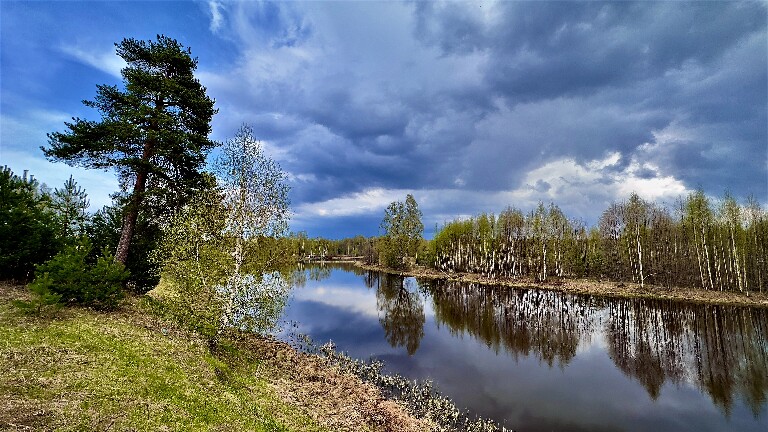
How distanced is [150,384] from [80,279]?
1094 centimetres

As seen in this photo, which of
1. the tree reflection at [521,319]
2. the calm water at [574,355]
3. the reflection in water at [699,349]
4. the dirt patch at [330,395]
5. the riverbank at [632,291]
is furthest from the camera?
the riverbank at [632,291]

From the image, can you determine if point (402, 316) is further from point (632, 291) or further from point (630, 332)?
point (632, 291)

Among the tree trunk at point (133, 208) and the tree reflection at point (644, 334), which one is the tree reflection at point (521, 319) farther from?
the tree trunk at point (133, 208)

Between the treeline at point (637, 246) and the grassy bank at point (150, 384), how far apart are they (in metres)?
73.1

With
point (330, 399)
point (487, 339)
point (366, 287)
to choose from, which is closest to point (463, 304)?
point (487, 339)

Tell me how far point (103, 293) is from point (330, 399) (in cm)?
1512

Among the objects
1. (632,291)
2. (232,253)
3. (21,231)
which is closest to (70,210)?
(21,231)

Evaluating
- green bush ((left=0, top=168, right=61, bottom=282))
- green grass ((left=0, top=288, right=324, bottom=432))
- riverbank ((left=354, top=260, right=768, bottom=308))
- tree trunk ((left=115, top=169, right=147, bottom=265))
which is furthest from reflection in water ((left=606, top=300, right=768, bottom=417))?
Result: green bush ((left=0, top=168, right=61, bottom=282))

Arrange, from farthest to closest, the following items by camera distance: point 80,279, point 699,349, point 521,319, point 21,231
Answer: point 521,319 → point 699,349 → point 21,231 → point 80,279

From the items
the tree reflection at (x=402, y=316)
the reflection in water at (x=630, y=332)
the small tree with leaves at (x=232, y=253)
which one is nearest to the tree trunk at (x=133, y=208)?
the small tree with leaves at (x=232, y=253)

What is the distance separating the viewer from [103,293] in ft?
68.0

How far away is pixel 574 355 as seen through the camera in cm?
3192

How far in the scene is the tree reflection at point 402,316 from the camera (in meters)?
36.5

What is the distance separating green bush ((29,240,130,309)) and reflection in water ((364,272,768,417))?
24.4m
